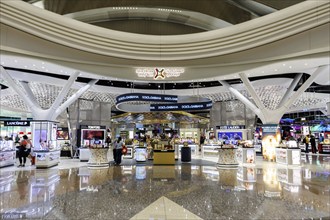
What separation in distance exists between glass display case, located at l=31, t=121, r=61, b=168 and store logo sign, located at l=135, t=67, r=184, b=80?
18.5 feet

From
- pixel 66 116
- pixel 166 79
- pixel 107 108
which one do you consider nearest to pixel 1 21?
pixel 166 79

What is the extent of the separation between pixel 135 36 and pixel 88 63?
2272 mm

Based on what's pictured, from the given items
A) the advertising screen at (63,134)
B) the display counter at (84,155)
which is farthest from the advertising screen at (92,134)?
the advertising screen at (63,134)

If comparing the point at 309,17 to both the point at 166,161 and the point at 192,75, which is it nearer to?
the point at 192,75

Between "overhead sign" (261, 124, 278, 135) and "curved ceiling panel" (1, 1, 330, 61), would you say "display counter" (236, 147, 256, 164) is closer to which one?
"overhead sign" (261, 124, 278, 135)

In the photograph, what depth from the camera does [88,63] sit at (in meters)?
9.84

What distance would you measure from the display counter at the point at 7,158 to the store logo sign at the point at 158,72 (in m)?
7.44

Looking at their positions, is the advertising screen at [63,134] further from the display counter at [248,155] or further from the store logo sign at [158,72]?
the display counter at [248,155]

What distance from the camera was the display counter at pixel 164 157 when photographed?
480 inches

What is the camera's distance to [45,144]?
1138cm

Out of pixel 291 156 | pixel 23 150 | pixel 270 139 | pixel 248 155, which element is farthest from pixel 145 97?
pixel 291 156

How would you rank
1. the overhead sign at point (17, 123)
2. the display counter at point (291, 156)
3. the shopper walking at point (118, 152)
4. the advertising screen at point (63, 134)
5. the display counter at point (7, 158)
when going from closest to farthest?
the display counter at point (7, 158)
the display counter at point (291, 156)
the shopper walking at point (118, 152)
the overhead sign at point (17, 123)
the advertising screen at point (63, 134)

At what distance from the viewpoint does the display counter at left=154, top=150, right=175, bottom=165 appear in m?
12.2

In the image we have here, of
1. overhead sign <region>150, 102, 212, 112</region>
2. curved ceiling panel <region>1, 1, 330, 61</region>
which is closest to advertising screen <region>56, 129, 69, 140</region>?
overhead sign <region>150, 102, 212, 112</region>
